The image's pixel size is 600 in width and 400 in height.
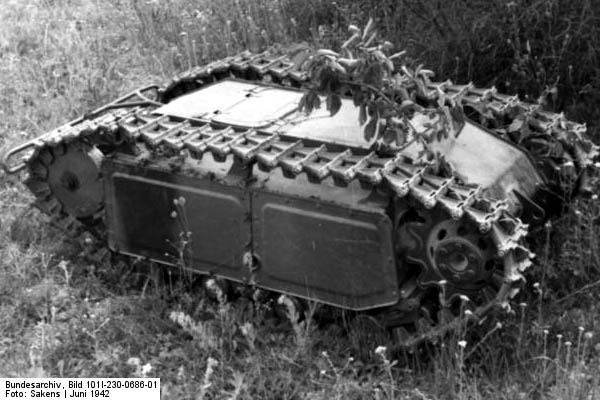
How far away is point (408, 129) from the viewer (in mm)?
4730

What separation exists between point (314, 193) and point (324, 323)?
2.43ft

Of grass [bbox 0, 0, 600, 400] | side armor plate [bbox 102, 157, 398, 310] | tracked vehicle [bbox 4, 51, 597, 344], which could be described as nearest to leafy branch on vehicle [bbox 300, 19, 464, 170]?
tracked vehicle [bbox 4, 51, 597, 344]

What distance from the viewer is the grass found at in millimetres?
4570

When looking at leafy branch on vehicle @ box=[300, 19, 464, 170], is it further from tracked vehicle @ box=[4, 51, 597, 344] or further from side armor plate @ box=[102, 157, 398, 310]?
side armor plate @ box=[102, 157, 398, 310]

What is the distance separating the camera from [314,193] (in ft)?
15.5

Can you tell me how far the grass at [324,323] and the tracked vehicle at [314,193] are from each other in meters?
0.18

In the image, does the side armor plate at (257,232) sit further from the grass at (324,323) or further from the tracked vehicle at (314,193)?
the grass at (324,323)

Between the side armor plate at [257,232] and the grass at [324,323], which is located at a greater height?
the side armor plate at [257,232]

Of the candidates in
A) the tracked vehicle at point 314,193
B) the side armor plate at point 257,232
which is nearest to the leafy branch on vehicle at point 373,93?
the tracked vehicle at point 314,193

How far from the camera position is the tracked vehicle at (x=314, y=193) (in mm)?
4496

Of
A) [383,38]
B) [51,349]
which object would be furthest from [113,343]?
[383,38]

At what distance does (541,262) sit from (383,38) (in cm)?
262

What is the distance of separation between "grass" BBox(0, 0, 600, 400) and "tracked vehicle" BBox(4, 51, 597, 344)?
185mm

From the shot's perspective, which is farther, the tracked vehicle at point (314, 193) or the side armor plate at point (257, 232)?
the side armor plate at point (257, 232)
